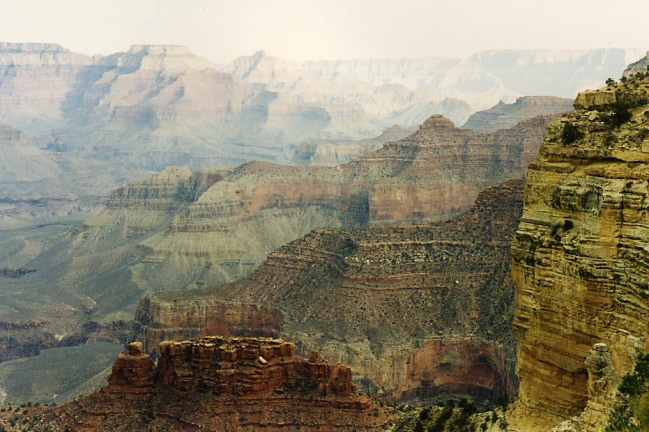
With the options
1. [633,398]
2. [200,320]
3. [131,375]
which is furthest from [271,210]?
[633,398]

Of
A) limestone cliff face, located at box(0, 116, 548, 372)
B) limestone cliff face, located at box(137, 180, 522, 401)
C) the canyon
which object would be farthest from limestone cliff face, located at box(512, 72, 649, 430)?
limestone cliff face, located at box(0, 116, 548, 372)

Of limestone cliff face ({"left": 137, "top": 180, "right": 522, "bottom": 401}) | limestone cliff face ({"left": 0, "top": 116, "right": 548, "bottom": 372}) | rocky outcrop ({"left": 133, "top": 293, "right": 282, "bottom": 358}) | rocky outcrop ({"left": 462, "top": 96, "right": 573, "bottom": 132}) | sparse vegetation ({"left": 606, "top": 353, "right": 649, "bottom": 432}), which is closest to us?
sparse vegetation ({"left": 606, "top": 353, "right": 649, "bottom": 432})

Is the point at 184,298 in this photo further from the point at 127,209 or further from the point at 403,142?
the point at 127,209

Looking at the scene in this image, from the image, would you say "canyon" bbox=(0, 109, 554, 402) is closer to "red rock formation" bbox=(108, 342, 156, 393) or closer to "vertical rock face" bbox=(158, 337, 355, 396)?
"red rock formation" bbox=(108, 342, 156, 393)

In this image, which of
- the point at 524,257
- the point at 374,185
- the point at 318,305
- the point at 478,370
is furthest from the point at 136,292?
the point at 524,257

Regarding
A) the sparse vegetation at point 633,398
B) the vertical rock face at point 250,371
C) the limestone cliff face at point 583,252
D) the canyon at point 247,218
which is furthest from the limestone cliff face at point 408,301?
the sparse vegetation at point 633,398

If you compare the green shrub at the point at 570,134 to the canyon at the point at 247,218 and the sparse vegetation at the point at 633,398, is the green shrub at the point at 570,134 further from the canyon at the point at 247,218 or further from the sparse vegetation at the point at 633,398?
the canyon at the point at 247,218
